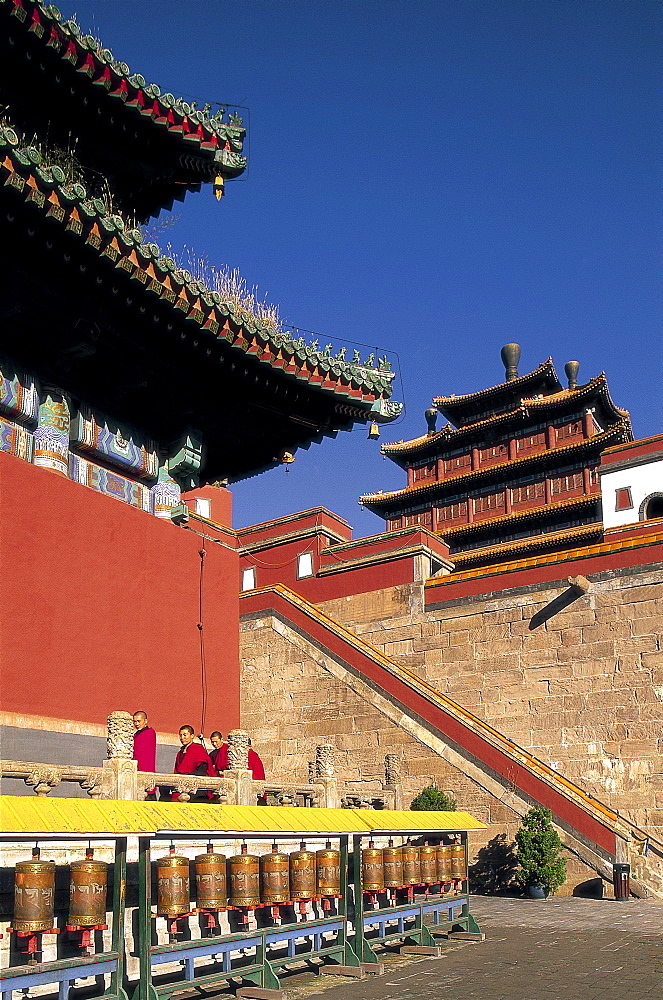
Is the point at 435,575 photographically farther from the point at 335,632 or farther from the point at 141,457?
the point at 141,457

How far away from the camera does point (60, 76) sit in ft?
28.5

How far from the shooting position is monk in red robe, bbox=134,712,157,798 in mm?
7758

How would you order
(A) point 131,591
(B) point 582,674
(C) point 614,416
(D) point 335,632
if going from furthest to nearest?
(C) point 614,416 → (D) point 335,632 → (B) point 582,674 → (A) point 131,591

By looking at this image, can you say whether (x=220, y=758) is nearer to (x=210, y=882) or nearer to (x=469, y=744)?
(x=210, y=882)

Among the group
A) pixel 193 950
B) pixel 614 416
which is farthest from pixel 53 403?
pixel 614 416

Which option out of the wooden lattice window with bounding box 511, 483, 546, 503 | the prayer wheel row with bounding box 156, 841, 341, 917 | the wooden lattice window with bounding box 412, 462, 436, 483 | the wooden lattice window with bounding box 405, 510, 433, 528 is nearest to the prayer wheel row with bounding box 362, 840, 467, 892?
the prayer wheel row with bounding box 156, 841, 341, 917

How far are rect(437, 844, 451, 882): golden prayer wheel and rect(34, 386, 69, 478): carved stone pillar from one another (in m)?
4.97

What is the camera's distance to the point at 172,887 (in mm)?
6137

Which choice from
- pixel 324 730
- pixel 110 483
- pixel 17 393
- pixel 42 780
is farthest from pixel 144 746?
pixel 324 730

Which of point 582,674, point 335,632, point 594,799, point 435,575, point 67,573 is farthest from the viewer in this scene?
point 435,575

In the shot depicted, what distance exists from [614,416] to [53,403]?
96.3 ft

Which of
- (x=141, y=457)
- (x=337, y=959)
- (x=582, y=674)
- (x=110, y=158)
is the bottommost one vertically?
(x=337, y=959)

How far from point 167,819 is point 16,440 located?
3.80 metres

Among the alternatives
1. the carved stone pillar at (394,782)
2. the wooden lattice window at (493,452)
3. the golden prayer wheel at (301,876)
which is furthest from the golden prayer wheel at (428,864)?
the wooden lattice window at (493,452)
